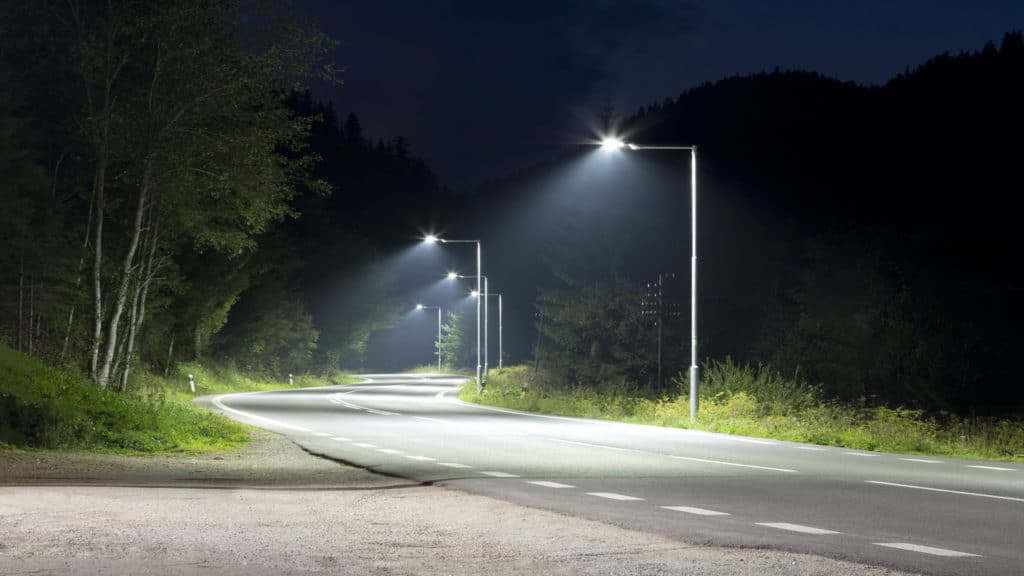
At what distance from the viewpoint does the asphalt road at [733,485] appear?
391 inches

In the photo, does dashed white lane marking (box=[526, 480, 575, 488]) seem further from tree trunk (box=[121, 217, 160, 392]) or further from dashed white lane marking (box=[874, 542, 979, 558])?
tree trunk (box=[121, 217, 160, 392])

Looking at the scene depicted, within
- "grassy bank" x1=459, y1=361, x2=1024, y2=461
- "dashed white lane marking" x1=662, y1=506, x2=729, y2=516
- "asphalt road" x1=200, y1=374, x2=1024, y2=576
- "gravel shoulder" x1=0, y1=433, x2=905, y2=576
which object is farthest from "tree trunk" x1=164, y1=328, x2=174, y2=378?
"dashed white lane marking" x1=662, y1=506, x2=729, y2=516

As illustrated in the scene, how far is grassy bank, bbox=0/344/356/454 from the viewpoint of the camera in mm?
18000

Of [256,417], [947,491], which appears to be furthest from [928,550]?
[256,417]

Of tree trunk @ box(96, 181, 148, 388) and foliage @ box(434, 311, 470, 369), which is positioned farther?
foliage @ box(434, 311, 470, 369)

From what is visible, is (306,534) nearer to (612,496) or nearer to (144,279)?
(612,496)

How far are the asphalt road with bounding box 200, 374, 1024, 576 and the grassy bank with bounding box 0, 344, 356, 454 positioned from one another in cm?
198

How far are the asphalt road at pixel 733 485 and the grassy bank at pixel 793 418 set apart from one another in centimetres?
129

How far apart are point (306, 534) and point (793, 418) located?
20.2 meters

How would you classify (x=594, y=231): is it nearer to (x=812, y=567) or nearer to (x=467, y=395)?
(x=467, y=395)

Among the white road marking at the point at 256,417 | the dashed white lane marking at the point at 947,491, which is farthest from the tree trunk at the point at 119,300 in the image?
the dashed white lane marking at the point at 947,491

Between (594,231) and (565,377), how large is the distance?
11400 mm

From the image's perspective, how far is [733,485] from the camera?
48.9ft

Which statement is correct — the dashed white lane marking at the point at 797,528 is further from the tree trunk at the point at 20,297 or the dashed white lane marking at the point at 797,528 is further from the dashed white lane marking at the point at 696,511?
the tree trunk at the point at 20,297
